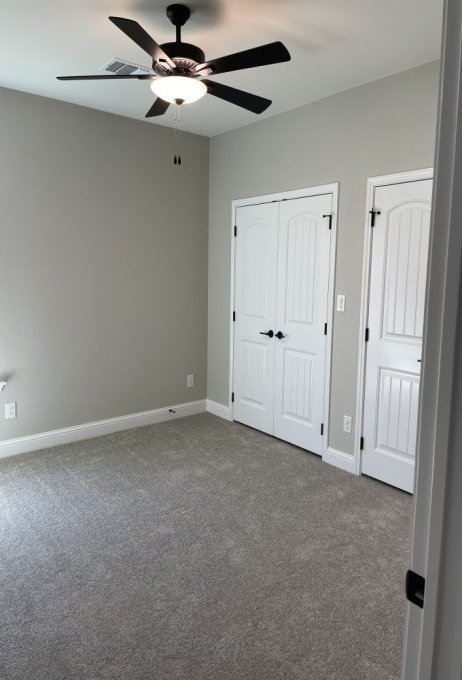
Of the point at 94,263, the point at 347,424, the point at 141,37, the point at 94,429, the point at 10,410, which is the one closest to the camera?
the point at 141,37

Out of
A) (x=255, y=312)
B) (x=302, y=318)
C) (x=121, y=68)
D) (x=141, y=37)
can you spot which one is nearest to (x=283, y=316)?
(x=302, y=318)

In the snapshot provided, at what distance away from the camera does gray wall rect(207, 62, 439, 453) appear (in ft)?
9.98

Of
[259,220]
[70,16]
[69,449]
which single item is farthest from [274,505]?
[70,16]

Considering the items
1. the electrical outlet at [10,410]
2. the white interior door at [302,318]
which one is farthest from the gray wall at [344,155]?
the electrical outlet at [10,410]

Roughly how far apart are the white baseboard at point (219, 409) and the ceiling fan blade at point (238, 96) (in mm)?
2953

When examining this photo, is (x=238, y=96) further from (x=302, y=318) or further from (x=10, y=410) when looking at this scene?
(x=10, y=410)

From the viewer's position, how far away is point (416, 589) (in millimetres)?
742

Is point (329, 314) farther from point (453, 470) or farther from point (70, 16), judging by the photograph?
point (453, 470)

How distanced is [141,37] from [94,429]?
320 centimetres

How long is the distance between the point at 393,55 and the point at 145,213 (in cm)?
239

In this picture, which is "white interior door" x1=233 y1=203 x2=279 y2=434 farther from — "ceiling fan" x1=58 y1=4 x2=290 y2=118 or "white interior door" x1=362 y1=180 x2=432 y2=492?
"ceiling fan" x1=58 y1=4 x2=290 y2=118

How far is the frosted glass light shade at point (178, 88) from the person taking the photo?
7.48 feet

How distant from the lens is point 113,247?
4156 millimetres

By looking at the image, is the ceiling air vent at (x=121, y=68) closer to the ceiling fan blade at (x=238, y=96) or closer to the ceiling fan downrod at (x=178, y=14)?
the ceiling fan downrod at (x=178, y=14)
